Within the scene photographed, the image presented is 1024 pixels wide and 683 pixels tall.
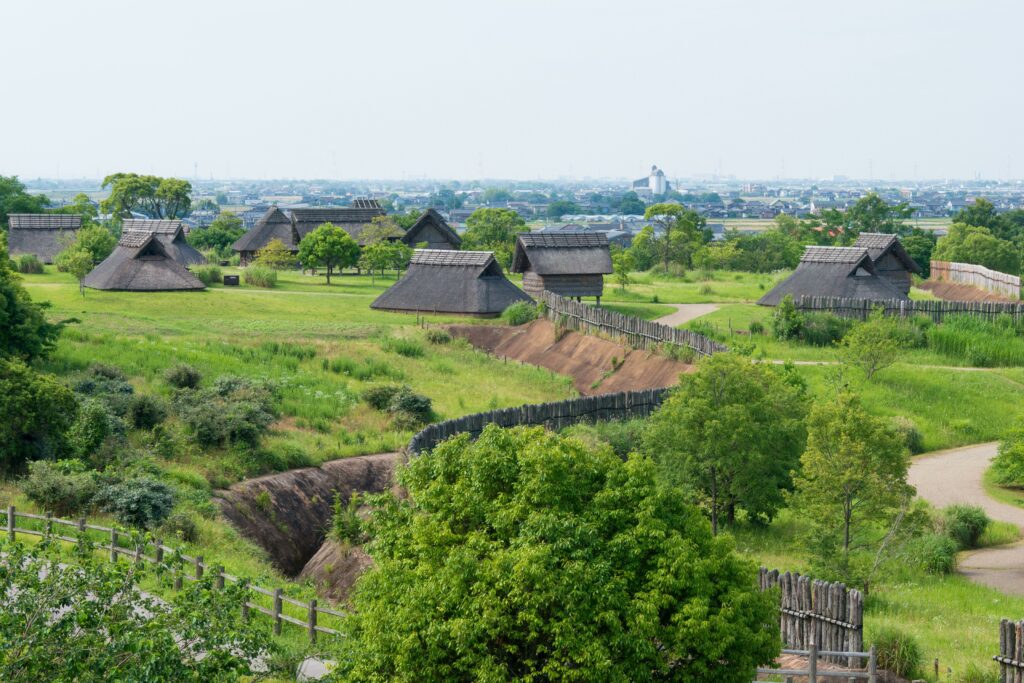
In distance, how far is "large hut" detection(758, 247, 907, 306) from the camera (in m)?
54.1

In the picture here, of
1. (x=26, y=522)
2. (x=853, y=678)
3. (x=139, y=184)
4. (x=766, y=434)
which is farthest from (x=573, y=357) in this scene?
(x=139, y=184)

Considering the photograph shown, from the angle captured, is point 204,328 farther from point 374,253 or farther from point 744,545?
point 744,545

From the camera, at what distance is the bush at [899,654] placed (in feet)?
58.1

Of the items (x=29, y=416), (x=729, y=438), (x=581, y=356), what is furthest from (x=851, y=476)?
(x=581, y=356)

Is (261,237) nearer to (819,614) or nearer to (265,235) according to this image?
(265,235)

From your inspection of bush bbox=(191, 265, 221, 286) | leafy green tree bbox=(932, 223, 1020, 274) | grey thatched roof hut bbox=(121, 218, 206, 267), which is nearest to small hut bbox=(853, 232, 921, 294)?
leafy green tree bbox=(932, 223, 1020, 274)

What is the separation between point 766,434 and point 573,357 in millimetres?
19813

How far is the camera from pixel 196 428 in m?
31.9

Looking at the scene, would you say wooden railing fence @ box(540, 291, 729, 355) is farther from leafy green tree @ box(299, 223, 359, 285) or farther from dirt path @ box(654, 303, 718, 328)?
leafy green tree @ box(299, 223, 359, 285)

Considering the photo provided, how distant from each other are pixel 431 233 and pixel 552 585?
68.1 metres

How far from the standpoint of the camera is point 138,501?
25109 mm

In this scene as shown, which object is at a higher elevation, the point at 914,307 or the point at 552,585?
the point at 552,585

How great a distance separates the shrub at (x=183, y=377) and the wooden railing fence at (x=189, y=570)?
516 inches

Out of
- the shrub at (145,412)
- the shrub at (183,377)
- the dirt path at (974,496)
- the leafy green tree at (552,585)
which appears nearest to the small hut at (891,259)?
the dirt path at (974,496)
